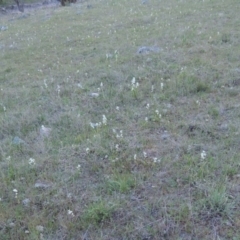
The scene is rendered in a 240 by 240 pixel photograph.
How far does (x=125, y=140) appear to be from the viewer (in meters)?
6.10

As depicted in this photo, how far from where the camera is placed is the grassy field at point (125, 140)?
4.58 metres

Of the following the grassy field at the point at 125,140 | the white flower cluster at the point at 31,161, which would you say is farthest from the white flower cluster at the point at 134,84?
the white flower cluster at the point at 31,161

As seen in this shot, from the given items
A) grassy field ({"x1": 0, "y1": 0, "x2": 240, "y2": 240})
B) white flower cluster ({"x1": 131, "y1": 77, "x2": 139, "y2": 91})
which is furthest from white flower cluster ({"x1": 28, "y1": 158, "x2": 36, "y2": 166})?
white flower cluster ({"x1": 131, "y1": 77, "x2": 139, "y2": 91})

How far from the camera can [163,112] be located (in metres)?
6.95

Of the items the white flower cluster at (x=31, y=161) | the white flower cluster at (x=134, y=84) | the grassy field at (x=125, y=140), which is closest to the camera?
the grassy field at (x=125, y=140)

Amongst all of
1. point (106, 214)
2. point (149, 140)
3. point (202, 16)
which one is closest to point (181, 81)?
point (149, 140)

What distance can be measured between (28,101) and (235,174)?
4.63 meters

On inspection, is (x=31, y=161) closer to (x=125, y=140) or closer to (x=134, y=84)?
(x=125, y=140)

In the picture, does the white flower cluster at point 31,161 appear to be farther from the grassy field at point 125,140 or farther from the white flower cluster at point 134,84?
the white flower cluster at point 134,84

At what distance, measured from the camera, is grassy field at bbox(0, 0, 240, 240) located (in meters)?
4.58

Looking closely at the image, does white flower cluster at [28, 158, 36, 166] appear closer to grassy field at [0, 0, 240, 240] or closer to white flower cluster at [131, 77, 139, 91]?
grassy field at [0, 0, 240, 240]

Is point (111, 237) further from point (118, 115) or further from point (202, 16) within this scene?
point (202, 16)

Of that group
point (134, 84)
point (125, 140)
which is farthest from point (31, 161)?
point (134, 84)

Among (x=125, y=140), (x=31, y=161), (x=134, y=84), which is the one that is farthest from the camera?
(x=134, y=84)
